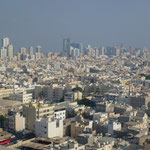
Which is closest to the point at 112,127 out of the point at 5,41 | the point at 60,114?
the point at 60,114

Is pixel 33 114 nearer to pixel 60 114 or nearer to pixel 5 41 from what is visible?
pixel 60 114

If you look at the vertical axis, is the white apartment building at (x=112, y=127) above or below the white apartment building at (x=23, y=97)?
below

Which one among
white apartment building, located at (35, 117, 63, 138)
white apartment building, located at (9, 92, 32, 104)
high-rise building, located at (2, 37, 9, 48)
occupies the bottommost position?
white apartment building, located at (35, 117, 63, 138)

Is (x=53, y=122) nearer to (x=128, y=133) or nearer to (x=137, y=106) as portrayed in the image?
(x=128, y=133)

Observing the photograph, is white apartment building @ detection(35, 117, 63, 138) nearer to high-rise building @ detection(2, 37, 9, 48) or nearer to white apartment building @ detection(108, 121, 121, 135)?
white apartment building @ detection(108, 121, 121, 135)

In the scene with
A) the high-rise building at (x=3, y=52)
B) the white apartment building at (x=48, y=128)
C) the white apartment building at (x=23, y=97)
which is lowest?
the white apartment building at (x=48, y=128)

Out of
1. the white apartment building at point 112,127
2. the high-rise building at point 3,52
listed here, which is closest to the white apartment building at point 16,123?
the white apartment building at point 112,127

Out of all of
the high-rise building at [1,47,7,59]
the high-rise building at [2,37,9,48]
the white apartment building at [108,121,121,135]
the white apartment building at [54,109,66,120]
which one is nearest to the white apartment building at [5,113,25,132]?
the white apartment building at [54,109,66,120]

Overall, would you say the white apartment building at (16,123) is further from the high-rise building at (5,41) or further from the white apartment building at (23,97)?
the high-rise building at (5,41)

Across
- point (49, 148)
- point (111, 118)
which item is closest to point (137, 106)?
point (111, 118)
